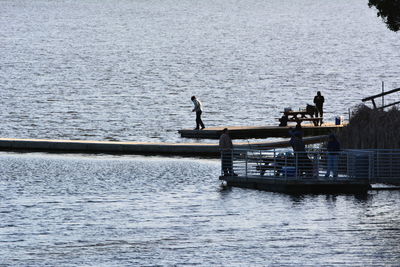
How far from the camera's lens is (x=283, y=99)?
83062mm

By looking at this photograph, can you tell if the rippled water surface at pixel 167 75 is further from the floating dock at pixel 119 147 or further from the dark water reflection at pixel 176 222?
the dark water reflection at pixel 176 222

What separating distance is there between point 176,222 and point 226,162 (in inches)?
286

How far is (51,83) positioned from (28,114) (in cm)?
3167

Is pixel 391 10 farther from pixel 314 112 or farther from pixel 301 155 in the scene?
pixel 301 155

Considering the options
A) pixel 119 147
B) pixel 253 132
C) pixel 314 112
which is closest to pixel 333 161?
pixel 119 147

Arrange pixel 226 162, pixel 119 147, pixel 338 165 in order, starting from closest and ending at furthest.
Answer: pixel 338 165
pixel 226 162
pixel 119 147

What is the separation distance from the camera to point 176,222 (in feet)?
78.6

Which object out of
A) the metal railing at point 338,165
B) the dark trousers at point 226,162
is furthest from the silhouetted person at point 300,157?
the dark trousers at point 226,162

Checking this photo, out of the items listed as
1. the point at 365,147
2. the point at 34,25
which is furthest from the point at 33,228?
the point at 34,25

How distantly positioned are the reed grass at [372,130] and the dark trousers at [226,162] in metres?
5.44

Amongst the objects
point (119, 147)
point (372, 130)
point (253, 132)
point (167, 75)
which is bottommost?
point (119, 147)

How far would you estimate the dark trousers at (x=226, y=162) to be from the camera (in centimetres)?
3094

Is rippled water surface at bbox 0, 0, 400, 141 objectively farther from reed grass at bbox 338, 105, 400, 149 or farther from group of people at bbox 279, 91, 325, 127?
reed grass at bbox 338, 105, 400, 149

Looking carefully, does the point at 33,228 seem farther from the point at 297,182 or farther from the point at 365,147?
the point at 365,147
